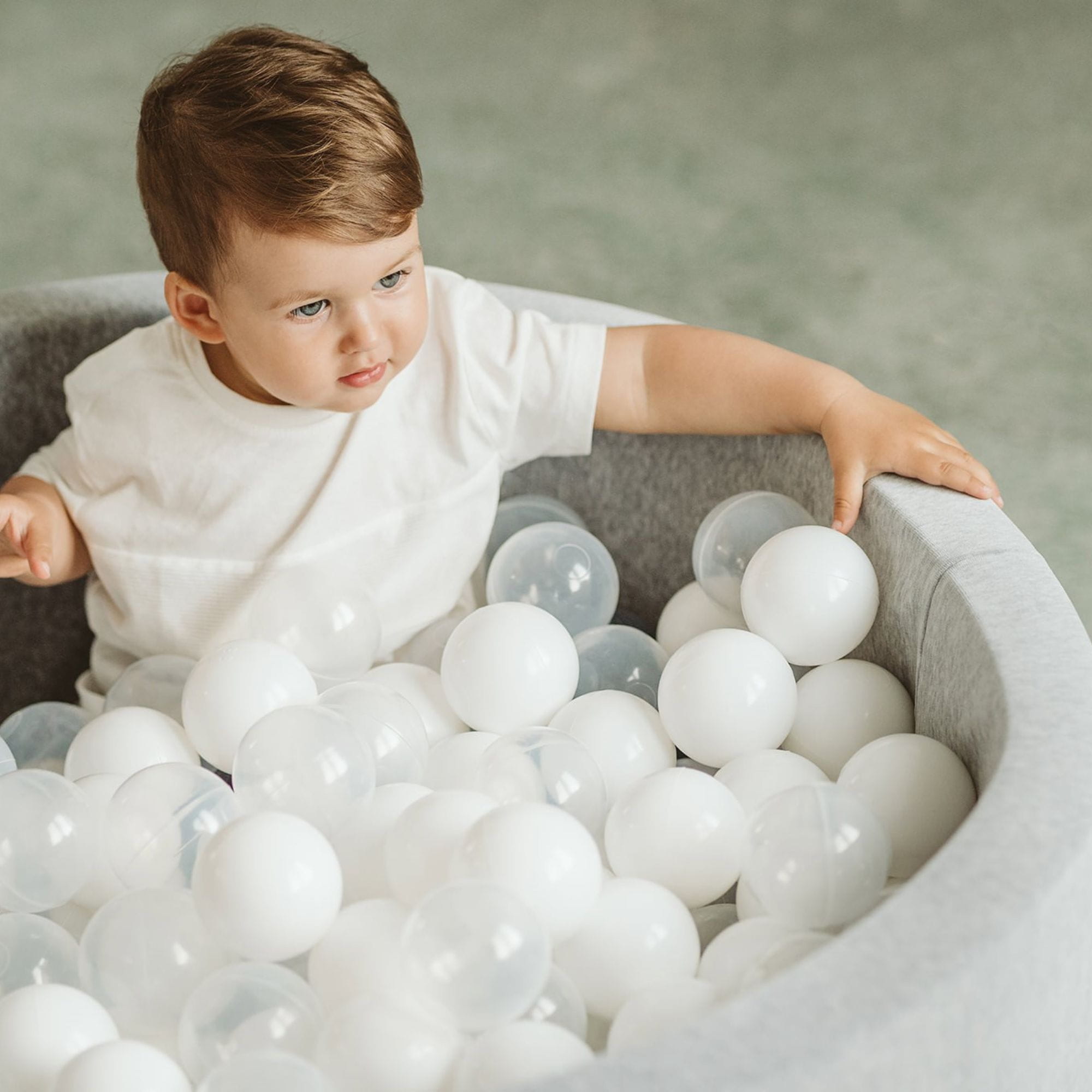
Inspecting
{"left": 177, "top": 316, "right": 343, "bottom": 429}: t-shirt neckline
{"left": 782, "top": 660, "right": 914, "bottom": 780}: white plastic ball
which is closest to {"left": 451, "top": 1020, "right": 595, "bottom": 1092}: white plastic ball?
{"left": 782, "top": 660, "right": 914, "bottom": 780}: white plastic ball

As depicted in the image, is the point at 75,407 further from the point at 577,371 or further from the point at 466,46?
the point at 466,46

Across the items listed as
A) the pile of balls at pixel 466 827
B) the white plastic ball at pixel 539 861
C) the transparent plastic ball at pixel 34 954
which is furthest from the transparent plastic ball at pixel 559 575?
the transparent plastic ball at pixel 34 954

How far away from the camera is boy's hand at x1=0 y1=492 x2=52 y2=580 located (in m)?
1.10

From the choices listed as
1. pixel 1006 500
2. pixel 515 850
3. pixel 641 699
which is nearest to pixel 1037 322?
pixel 1006 500

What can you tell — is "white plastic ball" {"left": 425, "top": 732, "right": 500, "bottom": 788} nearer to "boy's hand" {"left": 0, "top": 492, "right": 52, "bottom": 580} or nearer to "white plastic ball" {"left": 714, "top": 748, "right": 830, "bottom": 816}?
"white plastic ball" {"left": 714, "top": 748, "right": 830, "bottom": 816}

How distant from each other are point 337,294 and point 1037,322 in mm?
1333

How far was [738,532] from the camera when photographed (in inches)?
43.2

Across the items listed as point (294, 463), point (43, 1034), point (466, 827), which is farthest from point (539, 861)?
point (294, 463)

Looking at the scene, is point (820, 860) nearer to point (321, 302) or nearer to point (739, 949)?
point (739, 949)

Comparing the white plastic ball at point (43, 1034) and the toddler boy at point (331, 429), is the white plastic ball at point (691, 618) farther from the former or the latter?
the white plastic ball at point (43, 1034)

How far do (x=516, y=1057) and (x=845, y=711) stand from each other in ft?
1.32

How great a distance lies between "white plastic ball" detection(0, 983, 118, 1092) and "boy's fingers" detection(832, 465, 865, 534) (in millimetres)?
597

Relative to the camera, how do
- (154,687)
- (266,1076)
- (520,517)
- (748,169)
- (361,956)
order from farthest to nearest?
(748,169) → (520,517) → (154,687) → (361,956) → (266,1076)

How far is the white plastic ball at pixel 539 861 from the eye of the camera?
0.78m
